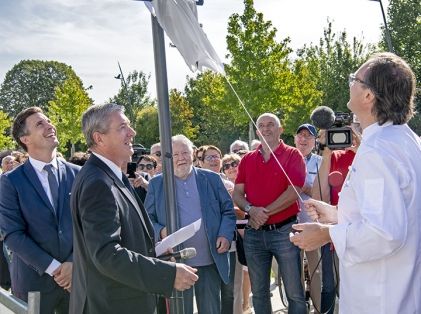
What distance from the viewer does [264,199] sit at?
535 centimetres

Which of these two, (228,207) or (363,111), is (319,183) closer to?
(228,207)

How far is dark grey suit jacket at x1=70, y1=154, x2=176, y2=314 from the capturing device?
2.71 metres

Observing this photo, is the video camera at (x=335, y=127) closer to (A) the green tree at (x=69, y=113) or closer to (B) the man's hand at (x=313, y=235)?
(B) the man's hand at (x=313, y=235)

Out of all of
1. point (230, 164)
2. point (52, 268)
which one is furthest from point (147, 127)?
point (52, 268)

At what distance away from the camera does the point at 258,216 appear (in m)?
5.19

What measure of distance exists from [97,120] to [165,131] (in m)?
0.40

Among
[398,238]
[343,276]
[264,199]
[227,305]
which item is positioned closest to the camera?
[398,238]

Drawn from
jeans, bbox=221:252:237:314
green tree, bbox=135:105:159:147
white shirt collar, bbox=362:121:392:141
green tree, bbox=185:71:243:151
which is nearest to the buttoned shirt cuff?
jeans, bbox=221:252:237:314

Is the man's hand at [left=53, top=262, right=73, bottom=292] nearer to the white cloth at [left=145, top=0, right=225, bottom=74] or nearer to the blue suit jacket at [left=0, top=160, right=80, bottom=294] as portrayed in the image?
the blue suit jacket at [left=0, top=160, right=80, bottom=294]

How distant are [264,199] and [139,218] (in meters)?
2.55

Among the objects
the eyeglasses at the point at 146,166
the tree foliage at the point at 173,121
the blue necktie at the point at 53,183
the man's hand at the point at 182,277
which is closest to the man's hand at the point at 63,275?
the blue necktie at the point at 53,183

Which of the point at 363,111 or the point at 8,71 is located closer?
the point at 363,111

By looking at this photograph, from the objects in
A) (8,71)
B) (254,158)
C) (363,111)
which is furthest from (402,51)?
(8,71)

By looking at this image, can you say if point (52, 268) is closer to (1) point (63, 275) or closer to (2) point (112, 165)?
(1) point (63, 275)
